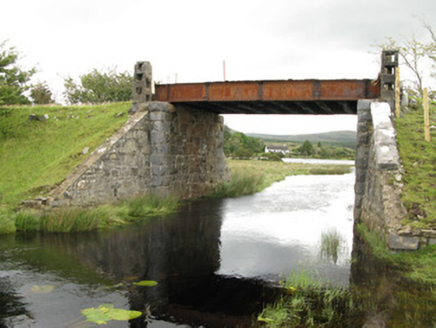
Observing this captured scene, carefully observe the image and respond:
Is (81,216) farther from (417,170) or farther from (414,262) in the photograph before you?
(417,170)

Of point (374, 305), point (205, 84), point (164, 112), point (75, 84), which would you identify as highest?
point (75, 84)

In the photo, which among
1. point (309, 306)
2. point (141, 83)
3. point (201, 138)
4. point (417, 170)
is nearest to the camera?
point (309, 306)

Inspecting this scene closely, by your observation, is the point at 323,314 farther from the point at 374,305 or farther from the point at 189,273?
the point at 189,273

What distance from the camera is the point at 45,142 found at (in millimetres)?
17000

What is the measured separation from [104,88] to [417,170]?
3117cm

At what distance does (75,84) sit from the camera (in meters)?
39.1

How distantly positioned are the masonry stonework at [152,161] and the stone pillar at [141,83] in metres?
0.33

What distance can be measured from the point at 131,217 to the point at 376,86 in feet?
32.4

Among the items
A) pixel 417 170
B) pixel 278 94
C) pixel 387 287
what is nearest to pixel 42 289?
pixel 387 287

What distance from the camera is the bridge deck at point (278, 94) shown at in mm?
14805

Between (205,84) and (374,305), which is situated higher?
(205,84)

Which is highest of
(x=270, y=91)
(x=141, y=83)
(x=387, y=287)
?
(x=141, y=83)

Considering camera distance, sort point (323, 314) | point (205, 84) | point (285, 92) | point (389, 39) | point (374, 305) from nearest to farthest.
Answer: point (323, 314) < point (374, 305) < point (285, 92) < point (205, 84) < point (389, 39)

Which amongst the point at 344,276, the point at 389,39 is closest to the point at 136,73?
the point at 344,276
